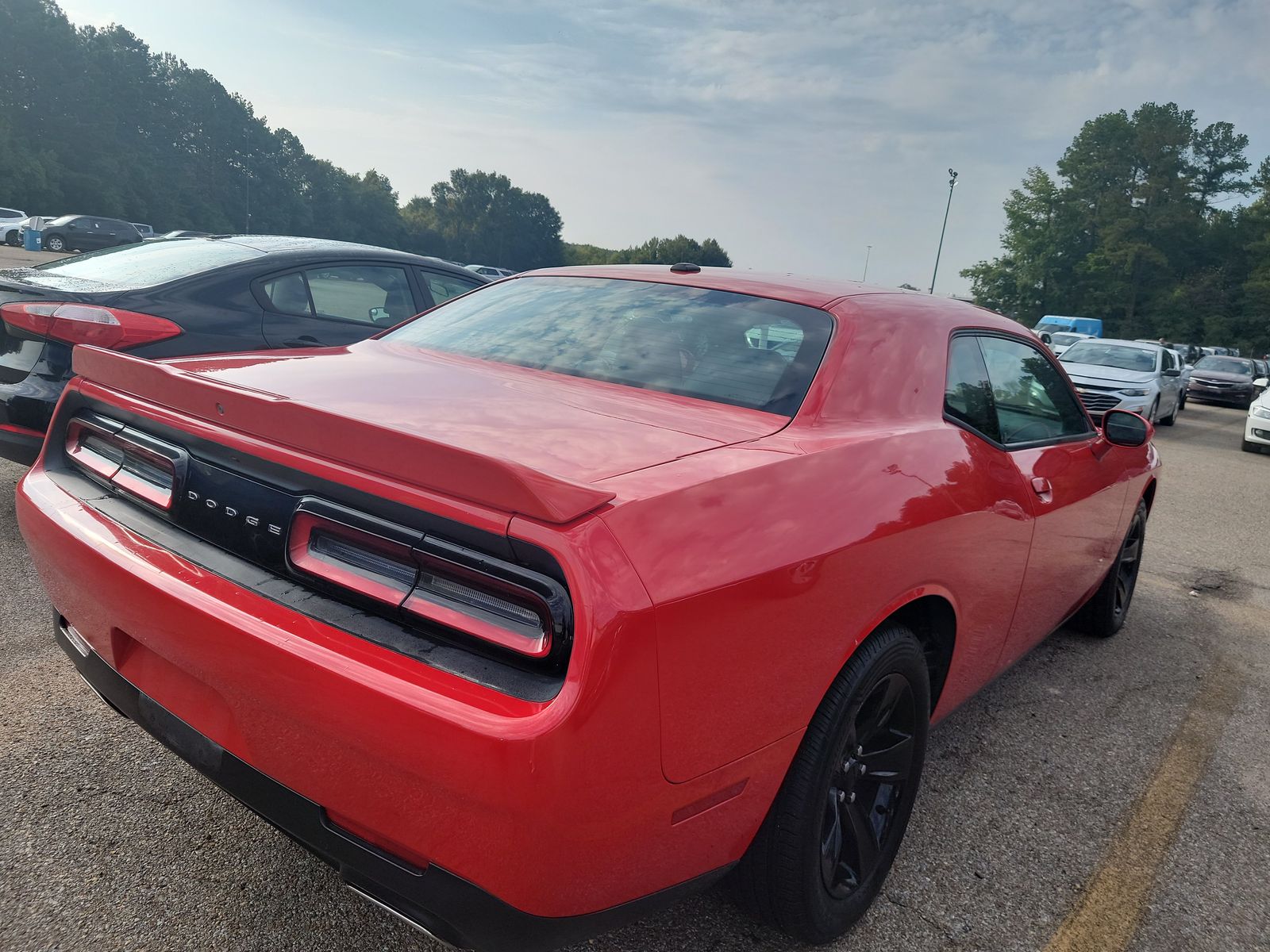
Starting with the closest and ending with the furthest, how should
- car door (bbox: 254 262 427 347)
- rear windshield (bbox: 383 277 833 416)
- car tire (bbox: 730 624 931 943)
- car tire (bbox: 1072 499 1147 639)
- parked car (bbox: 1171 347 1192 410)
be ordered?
car tire (bbox: 730 624 931 943)
rear windshield (bbox: 383 277 833 416)
car tire (bbox: 1072 499 1147 639)
car door (bbox: 254 262 427 347)
parked car (bbox: 1171 347 1192 410)

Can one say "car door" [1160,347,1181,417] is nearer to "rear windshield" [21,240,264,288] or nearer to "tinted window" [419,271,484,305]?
"tinted window" [419,271,484,305]

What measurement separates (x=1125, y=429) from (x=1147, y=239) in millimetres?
68430

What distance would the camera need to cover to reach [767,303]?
2.53 m

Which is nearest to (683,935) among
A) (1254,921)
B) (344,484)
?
(344,484)

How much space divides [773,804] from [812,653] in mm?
329

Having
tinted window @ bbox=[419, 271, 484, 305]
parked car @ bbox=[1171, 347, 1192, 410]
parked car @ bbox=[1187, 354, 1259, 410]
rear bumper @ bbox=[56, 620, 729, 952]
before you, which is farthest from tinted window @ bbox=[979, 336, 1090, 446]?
parked car @ bbox=[1187, 354, 1259, 410]

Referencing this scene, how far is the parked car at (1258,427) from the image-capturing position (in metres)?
13.1

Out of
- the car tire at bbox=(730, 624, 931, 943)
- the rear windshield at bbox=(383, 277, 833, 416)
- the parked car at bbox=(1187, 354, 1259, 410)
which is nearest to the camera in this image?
the car tire at bbox=(730, 624, 931, 943)

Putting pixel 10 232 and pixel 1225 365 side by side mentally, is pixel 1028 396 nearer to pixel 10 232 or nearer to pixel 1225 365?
pixel 1225 365

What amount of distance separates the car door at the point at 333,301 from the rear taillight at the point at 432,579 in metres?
3.39

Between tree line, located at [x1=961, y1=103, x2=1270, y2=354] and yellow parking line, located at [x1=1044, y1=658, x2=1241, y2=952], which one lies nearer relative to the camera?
yellow parking line, located at [x1=1044, y1=658, x2=1241, y2=952]

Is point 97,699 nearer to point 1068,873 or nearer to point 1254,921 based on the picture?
point 1068,873

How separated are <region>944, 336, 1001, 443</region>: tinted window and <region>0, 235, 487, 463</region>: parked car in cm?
356

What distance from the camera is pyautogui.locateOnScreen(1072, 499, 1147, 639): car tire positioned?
4.05m
